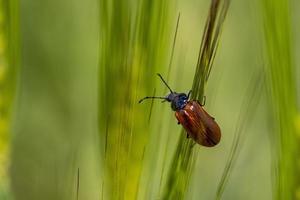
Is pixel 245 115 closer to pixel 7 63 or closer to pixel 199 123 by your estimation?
pixel 199 123

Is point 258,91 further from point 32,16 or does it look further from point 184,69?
point 32,16

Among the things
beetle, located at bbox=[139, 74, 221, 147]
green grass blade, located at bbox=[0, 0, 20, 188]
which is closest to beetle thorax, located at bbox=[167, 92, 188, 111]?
beetle, located at bbox=[139, 74, 221, 147]

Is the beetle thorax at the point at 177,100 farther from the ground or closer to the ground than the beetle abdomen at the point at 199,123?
farther from the ground

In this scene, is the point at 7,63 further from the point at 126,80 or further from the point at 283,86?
the point at 283,86

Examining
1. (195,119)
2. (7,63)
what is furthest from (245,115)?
(7,63)

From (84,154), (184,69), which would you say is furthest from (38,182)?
(184,69)

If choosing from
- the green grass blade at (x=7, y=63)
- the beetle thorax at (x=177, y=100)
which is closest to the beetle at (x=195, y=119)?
the beetle thorax at (x=177, y=100)

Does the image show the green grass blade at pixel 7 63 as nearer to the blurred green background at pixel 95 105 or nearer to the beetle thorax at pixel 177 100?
the blurred green background at pixel 95 105

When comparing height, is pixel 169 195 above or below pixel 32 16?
below
